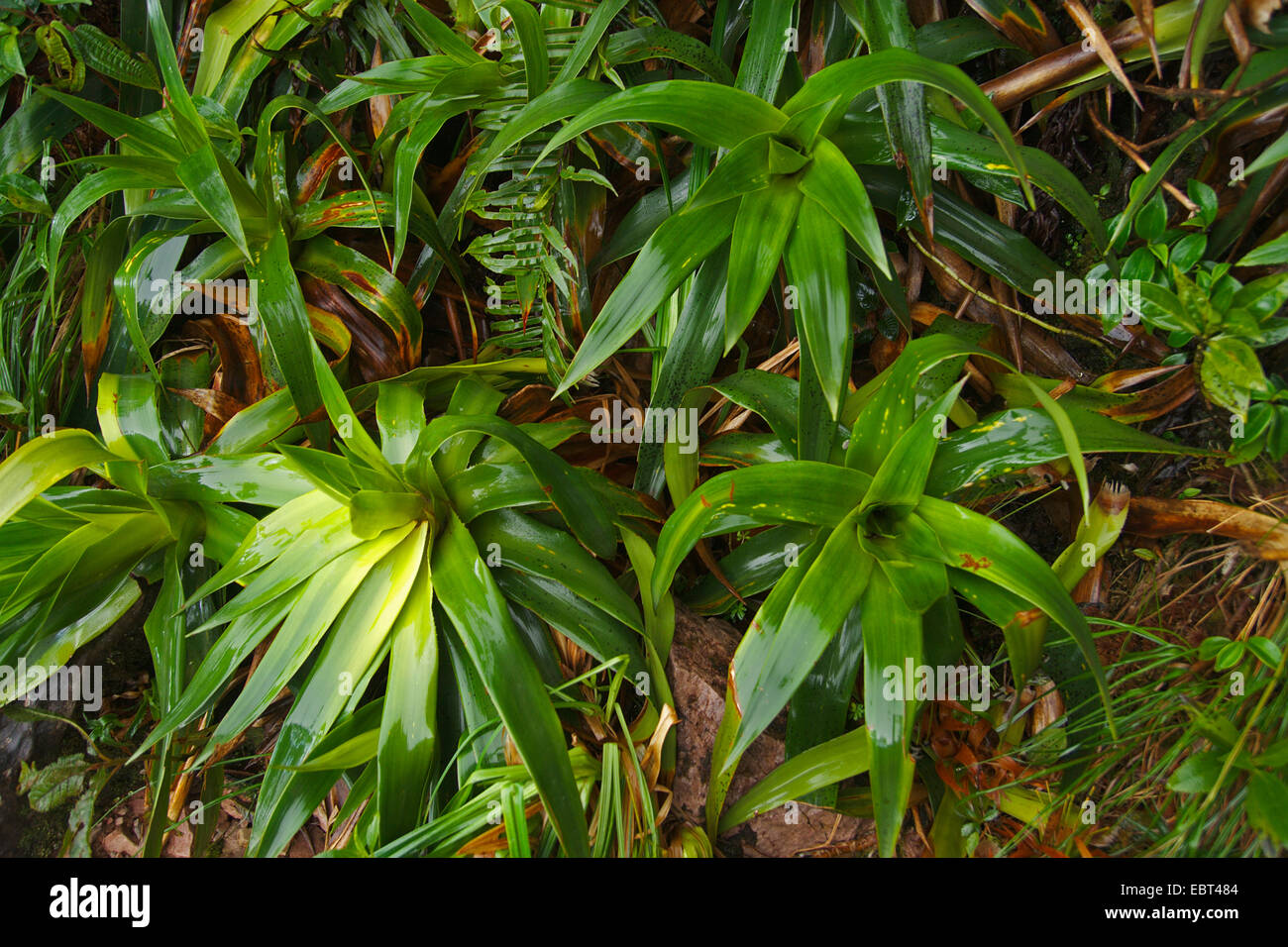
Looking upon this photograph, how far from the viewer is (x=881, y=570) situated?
0.92m

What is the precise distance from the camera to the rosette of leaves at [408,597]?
973 millimetres

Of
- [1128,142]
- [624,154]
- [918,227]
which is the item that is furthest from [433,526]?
[1128,142]

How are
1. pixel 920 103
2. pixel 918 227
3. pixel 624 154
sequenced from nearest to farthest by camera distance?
1. pixel 920 103
2. pixel 918 227
3. pixel 624 154

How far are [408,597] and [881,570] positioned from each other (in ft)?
2.16

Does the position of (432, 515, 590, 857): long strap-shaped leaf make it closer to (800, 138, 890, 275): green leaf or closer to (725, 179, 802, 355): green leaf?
(725, 179, 802, 355): green leaf

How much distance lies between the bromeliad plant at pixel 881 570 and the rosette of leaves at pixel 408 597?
0.53 ft

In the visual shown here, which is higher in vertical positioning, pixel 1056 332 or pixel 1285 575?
pixel 1056 332

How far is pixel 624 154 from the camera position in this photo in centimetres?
114

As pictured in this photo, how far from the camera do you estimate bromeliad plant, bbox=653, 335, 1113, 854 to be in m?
0.85

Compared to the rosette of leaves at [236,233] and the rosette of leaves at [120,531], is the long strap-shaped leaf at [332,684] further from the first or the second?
the rosette of leaves at [236,233]

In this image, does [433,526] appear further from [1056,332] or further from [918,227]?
[1056,332]

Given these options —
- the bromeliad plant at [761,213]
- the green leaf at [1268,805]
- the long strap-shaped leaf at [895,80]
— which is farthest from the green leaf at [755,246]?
the green leaf at [1268,805]

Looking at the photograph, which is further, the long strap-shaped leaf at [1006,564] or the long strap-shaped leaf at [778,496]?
the long strap-shaped leaf at [778,496]
